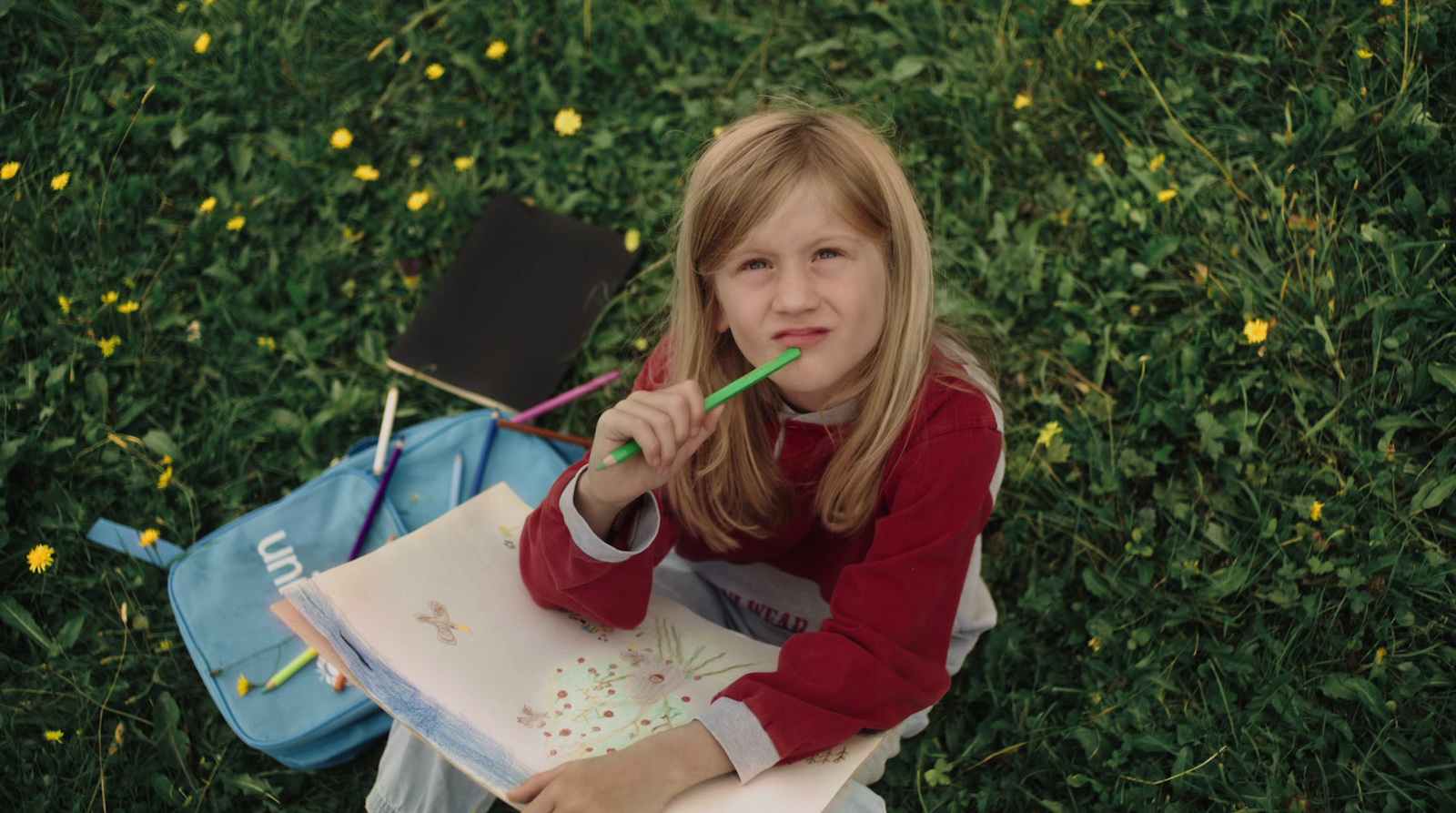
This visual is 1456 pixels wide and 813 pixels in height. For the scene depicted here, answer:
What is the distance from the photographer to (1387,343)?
1.57 metres

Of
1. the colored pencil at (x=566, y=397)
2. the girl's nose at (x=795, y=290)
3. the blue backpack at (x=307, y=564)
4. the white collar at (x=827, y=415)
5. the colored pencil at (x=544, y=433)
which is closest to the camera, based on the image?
the girl's nose at (x=795, y=290)

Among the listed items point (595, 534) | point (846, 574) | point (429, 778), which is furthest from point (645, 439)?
point (429, 778)

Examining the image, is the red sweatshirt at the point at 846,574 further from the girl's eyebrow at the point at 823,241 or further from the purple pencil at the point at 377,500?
the purple pencil at the point at 377,500

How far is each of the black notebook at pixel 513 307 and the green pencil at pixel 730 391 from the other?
2.98 feet

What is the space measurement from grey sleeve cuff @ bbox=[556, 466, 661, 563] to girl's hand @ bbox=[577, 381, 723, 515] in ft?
0.07

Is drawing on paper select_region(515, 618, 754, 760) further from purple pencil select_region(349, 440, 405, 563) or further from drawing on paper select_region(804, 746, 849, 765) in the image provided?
purple pencil select_region(349, 440, 405, 563)

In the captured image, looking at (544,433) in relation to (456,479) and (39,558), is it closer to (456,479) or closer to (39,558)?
(456,479)

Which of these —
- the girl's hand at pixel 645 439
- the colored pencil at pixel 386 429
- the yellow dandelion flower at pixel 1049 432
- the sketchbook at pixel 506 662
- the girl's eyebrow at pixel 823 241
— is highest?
the girl's eyebrow at pixel 823 241

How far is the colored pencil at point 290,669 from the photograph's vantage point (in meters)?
1.64

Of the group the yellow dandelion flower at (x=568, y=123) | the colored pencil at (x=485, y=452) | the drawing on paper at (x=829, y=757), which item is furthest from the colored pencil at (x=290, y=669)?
the yellow dandelion flower at (x=568, y=123)

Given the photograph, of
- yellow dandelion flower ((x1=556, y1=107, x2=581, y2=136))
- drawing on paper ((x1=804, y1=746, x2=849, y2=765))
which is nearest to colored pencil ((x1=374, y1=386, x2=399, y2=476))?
yellow dandelion flower ((x1=556, y1=107, x2=581, y2=136))

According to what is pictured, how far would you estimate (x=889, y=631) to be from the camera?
116 centimetres

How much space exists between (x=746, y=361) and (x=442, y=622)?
0.54 m

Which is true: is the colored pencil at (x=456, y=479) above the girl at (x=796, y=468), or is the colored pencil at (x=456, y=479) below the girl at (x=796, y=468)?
below
